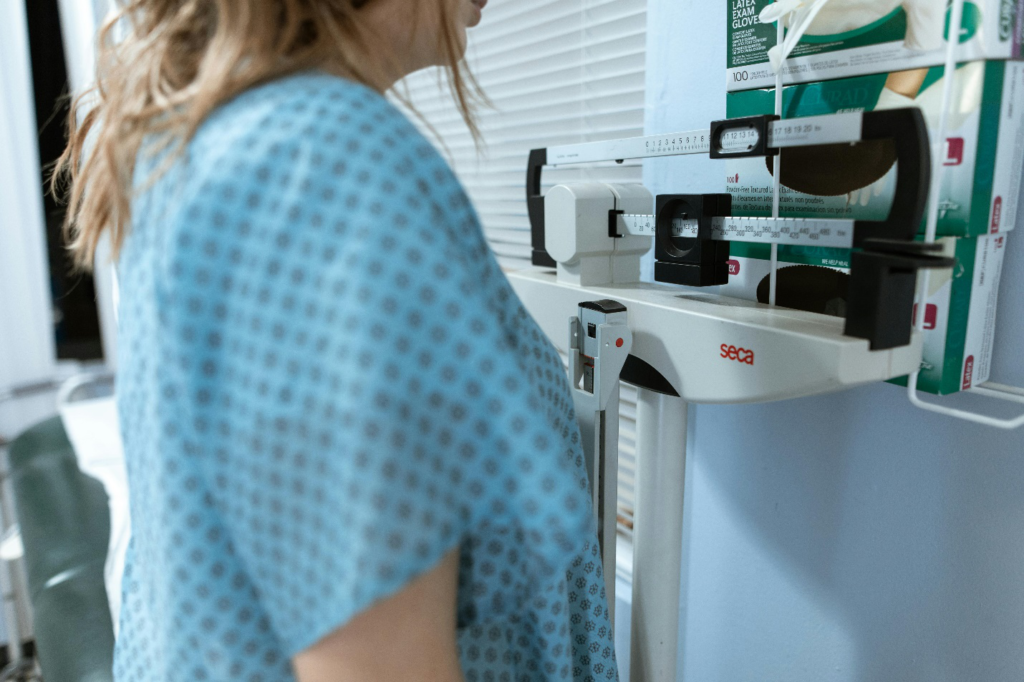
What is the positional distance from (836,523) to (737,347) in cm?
43

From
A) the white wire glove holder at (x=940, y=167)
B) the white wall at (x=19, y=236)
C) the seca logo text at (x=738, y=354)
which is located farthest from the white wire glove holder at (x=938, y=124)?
the white wall at (x=19, y=236)

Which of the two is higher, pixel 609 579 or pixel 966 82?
pixel 966 82

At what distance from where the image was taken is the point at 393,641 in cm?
40

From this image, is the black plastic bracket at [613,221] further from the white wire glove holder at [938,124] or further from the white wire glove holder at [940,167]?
the white wire glove holder at [940,167]

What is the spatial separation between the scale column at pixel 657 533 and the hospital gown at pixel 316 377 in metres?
0.49

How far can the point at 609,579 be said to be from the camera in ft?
3.06

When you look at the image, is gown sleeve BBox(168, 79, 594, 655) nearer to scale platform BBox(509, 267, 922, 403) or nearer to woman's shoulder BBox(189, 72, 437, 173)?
woman's shoulder BBox(189, 72, 437, 173)

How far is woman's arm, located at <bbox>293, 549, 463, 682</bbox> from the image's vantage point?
0.39 metres

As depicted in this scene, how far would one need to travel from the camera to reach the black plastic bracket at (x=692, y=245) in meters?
0.82

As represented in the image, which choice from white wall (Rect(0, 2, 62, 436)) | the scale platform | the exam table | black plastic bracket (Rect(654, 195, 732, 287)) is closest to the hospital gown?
the scale platform

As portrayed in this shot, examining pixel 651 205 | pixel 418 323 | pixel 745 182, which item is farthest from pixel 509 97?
pixel 418 323

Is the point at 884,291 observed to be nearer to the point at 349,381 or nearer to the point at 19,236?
the point at 349,381

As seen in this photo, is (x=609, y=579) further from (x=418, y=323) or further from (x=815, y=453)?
(x=418, y=323)

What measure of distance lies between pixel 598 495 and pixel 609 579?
0.14m
